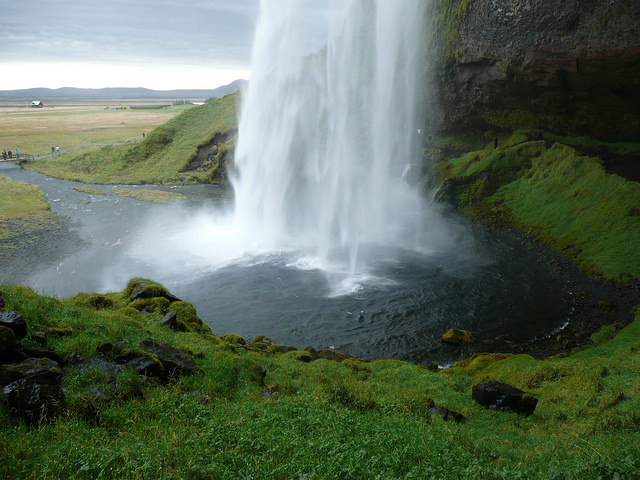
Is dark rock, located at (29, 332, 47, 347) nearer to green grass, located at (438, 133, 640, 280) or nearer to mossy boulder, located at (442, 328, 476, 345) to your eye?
mossy boulder, located at (442, 328, 476, 345)

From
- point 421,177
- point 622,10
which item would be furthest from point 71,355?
point 421,177

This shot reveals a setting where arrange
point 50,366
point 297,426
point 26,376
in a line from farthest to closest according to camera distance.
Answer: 1. point 50,366
2. point 297,426
3. point 26,376

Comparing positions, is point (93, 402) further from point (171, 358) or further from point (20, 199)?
point (20, 199)

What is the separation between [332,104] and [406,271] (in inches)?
1004

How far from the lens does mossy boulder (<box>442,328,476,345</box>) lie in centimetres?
1998

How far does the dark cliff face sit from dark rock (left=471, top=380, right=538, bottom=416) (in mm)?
28539

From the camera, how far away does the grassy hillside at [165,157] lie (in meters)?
61.6

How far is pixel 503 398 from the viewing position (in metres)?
13.0

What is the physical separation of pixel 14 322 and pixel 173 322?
22.4 feet

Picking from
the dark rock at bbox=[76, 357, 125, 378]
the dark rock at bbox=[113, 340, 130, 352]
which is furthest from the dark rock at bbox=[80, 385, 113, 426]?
the dark rock at bbox=[113, 340, 130, 352]

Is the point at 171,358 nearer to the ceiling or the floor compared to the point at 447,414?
nearer to the ceiling

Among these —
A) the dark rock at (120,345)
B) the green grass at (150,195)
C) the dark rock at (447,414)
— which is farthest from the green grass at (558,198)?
the green grass at (150,195)

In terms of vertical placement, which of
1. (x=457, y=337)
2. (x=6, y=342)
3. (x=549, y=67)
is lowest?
(x=457, y=337)

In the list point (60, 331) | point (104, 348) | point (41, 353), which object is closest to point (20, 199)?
point (60, 331)
